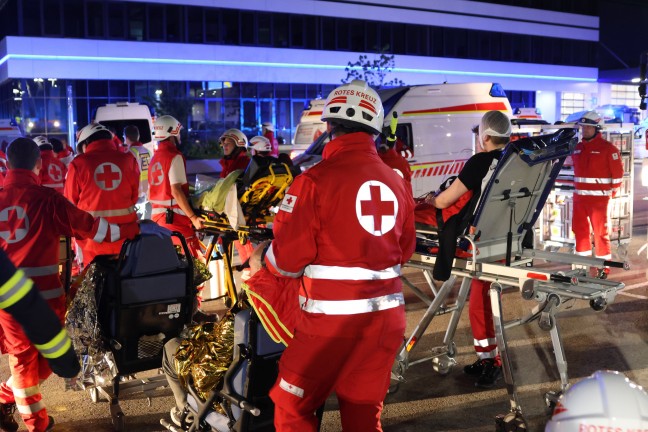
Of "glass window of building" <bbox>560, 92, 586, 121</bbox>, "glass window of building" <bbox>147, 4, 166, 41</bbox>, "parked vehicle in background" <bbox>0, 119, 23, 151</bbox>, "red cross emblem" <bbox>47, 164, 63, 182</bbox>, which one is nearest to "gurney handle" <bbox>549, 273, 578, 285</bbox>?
"red cross emblem" <bbox>47, 164, 63, 182</bbox>

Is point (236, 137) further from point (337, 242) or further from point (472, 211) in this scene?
point (337, 242)

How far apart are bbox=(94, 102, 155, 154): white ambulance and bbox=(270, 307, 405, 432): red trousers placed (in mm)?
15392

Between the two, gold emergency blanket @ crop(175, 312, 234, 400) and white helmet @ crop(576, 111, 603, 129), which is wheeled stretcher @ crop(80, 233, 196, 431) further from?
white helmet @ crop(576, 111, 603, 129)

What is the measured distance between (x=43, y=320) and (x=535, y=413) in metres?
4.09

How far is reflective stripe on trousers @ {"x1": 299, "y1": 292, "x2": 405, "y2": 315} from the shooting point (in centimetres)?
359

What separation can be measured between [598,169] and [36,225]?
7577 mm

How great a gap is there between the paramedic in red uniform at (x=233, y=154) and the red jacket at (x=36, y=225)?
16.2 ft

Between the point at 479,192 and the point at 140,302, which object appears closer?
the point at 140,302

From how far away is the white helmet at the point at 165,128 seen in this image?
855 cm

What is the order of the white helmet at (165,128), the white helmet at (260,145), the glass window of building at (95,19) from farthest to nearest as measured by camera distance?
the glass window of building at (95,19) < the white helmet at (260,145) < the white helmet at (165,128)

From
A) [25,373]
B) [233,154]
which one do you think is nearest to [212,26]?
[233,154]

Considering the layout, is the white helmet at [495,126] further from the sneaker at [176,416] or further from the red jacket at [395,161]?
the red jacket at [395,161]

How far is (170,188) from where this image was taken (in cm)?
835

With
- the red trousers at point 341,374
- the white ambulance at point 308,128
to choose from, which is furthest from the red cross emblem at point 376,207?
the white ambulance at point 308,128
